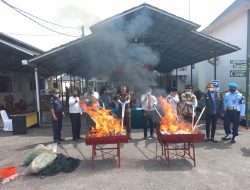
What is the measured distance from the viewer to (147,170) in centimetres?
566

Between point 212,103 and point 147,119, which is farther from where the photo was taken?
point 147,119

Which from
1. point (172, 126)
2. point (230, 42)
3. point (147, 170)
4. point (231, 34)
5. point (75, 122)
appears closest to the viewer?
point (147, 170)

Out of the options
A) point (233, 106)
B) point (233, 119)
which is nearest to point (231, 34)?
point (233, 106)

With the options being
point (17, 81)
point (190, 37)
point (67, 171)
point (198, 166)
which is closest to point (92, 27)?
point (190, 37)

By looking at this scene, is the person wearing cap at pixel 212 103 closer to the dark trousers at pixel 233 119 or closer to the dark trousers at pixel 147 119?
the dark trousers at pixel 233 119

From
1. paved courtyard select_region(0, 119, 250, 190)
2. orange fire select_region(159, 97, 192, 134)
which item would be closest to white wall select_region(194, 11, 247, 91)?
paved courtyard select_region(0, 119, 250, 190)

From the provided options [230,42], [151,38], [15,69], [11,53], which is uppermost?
[230,42]

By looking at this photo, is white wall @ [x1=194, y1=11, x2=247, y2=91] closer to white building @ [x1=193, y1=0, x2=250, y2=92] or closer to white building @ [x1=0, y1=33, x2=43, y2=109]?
white building @ [x1=193, y1=0, x2=250, y2=92]

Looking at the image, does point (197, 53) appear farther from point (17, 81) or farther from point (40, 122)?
point (17, 81)

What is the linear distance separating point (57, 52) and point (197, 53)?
302 inches

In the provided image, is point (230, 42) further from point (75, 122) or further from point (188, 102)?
point (75, 122)

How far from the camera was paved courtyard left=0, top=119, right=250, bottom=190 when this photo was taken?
4945mm

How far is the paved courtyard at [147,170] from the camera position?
495 centimetres

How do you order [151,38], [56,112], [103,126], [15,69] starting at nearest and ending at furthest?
1. [103,126]
2. [56,112]
3. [151,38]
4. [15,69]
